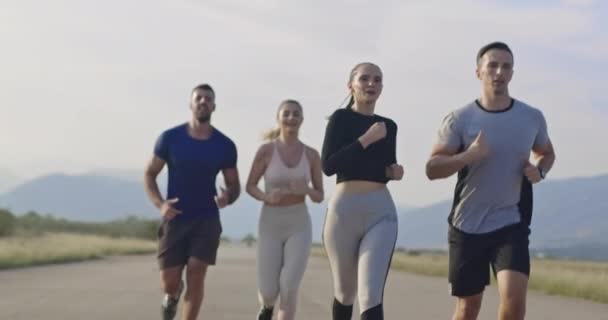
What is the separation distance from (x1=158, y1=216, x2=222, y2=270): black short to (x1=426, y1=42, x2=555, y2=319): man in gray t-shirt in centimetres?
234

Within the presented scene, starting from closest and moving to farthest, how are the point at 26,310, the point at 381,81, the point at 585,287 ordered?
the point at 381,81 < the point at 26,310 < the point at 585,287

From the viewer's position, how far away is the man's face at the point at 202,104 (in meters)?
8.14

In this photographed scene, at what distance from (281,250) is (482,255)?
78.5 inches

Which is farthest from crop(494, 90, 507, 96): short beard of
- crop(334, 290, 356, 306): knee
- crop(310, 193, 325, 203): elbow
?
crop(310, 193, 325, 203): elbow

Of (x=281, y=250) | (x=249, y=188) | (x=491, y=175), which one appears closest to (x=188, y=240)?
(x=249, y=188)

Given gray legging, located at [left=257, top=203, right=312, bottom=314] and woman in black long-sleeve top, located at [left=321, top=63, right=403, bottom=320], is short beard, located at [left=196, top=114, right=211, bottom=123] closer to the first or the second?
gray legging, located at [left=257, top=203, right=312, bottom=314]

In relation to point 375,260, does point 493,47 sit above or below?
above

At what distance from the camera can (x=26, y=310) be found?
489 inches

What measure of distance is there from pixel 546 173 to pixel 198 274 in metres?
3.15

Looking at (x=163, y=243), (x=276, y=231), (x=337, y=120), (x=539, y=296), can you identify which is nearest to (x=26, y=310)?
(x=163, y=243)

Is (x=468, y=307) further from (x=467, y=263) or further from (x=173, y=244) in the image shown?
(x=173, y=244)

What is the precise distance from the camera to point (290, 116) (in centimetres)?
811

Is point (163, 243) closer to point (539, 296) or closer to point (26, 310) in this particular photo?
point (26, 310)

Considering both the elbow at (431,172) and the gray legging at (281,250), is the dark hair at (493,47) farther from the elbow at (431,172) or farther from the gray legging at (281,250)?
the gray legging at (281,250)
